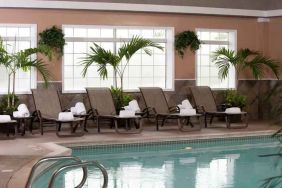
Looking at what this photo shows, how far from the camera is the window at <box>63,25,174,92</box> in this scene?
12781mm

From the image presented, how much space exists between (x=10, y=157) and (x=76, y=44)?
18.4ft

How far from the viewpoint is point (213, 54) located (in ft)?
47.2

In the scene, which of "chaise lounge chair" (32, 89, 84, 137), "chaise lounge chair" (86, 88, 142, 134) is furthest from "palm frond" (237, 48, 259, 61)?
"chaise lounge chair" (32, 89, 84, 137)

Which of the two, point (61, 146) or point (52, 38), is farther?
point (52, 38)

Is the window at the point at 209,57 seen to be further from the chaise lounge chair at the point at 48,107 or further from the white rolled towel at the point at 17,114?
the white rolled towel at the point at 17,114

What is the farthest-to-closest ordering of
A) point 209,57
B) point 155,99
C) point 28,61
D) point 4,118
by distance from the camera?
point 209,57 < point 155,99 < point 28,61 < point 4,118

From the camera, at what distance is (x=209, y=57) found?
14.4 meters

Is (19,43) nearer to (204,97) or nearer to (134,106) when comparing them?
(134,106)

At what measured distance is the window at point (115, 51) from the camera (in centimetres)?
1278

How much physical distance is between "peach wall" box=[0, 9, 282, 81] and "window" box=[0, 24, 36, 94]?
0.26 metres

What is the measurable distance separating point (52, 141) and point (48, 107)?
1.65m

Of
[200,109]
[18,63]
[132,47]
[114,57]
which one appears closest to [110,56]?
[114,57]

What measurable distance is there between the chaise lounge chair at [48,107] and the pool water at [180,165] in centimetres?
133

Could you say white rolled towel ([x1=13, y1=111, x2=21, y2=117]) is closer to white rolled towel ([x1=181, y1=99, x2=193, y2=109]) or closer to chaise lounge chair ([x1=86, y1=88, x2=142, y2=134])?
chaise lounge chair ([x1=86, y1=88, x2=142, y2=134])
